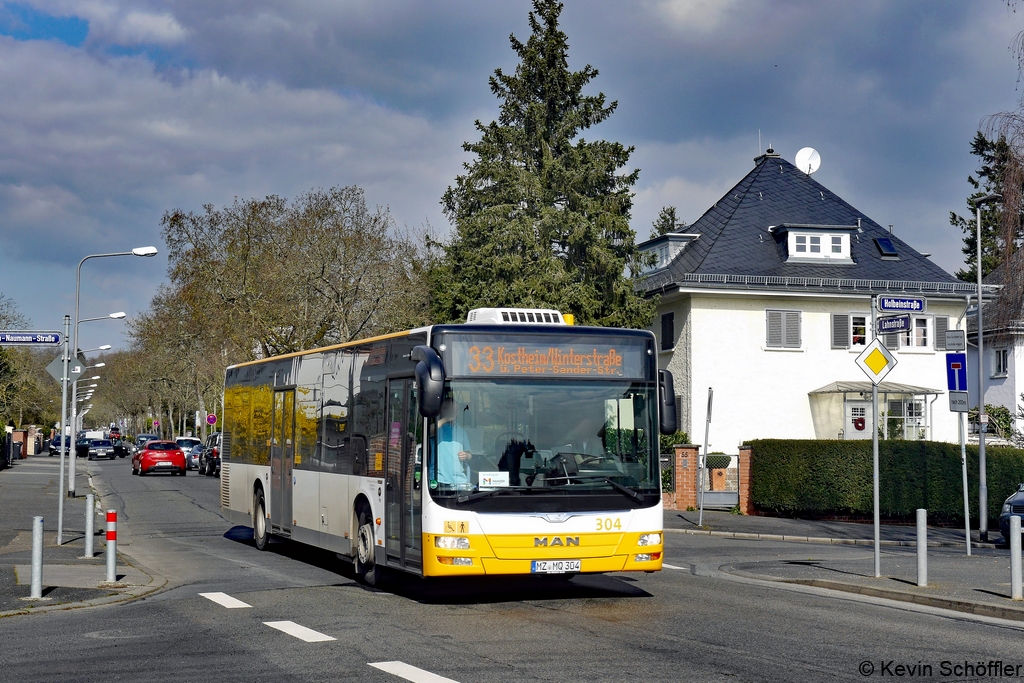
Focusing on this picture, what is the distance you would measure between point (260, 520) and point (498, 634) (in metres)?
9.90

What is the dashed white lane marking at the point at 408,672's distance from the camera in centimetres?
775

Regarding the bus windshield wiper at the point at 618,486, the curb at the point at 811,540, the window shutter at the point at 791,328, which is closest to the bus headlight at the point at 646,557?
the bus windshield wiper at the point at 618,486

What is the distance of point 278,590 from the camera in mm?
13523

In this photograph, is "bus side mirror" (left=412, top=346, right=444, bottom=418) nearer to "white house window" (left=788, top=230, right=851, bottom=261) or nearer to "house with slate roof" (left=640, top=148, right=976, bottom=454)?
"house with slate roof" (left=640, top=148, right=976, bottom=454)

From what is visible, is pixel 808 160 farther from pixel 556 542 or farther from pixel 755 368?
pixel 556 542

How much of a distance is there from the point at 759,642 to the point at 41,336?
1541 centimetres

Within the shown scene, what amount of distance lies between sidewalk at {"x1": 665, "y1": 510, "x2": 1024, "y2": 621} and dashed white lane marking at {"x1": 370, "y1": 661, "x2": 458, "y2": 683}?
688 cm

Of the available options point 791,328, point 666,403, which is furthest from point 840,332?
point 666,403

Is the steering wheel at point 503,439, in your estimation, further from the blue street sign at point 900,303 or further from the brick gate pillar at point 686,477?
the brick gate pillar at point 686,477

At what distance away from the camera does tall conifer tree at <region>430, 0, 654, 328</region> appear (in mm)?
40906

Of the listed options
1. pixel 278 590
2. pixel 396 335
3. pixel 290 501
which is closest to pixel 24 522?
pixel 290 501

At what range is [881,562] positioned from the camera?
18.0 meters

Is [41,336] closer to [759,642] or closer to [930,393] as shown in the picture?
[759,642]

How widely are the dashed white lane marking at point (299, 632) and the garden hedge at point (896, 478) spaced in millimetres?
21440
